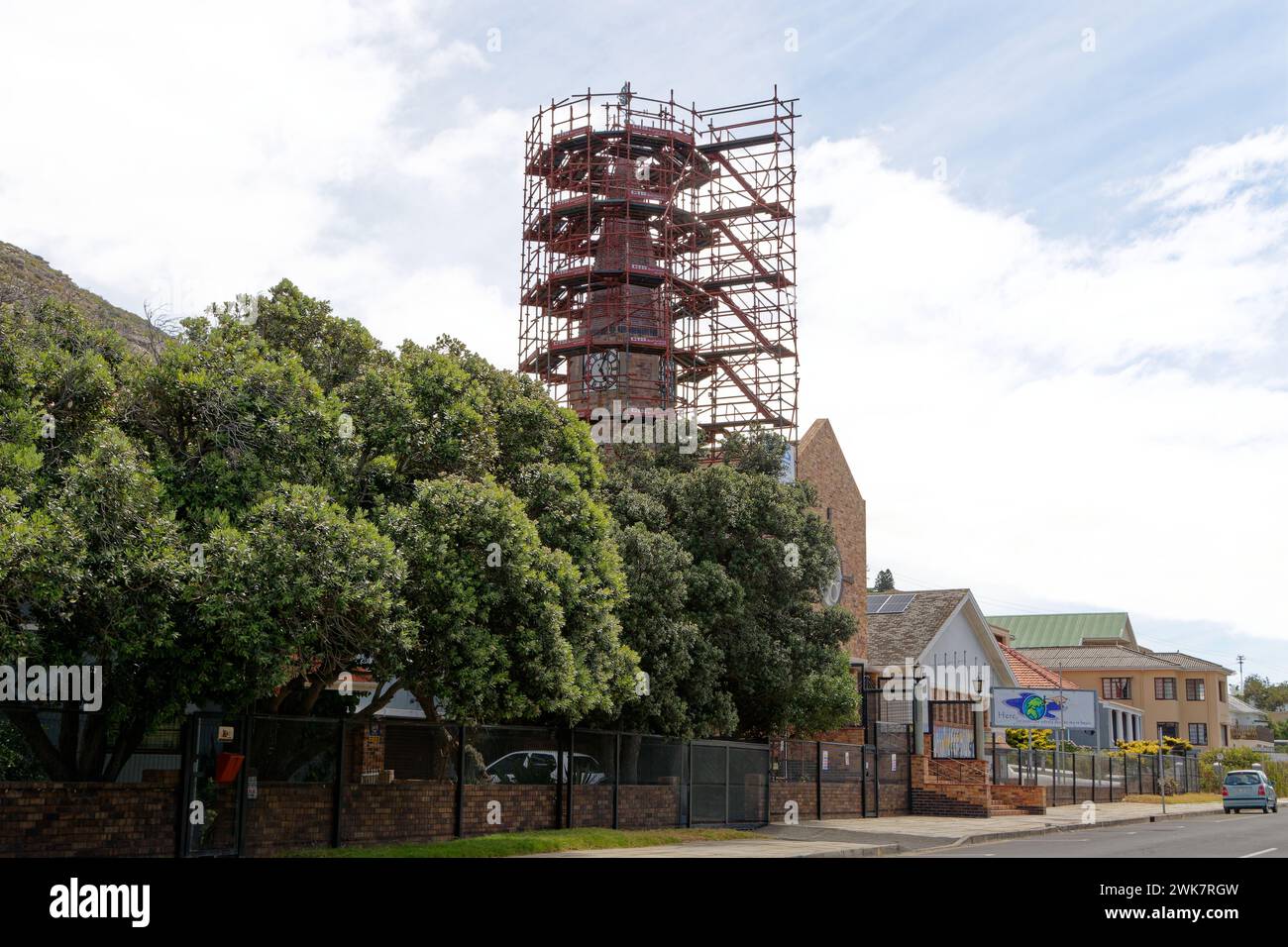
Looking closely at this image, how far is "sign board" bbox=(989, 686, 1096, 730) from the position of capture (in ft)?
155

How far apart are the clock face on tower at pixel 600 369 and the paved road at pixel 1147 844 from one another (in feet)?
73.6

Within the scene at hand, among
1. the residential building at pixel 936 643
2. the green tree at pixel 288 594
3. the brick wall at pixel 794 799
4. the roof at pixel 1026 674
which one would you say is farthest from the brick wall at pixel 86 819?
the roof at pixel 1026 674

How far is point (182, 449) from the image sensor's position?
58.7 feet

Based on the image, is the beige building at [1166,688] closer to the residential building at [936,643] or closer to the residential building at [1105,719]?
the residential building at [1105,719]

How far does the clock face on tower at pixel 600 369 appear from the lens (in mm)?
48094

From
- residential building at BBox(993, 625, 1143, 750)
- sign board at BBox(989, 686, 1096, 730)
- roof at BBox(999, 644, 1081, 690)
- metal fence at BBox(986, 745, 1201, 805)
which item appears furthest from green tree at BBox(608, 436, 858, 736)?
residential building at BBox(993, 625, 1143, 750)

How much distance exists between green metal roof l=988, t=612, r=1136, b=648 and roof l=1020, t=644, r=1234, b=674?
3210 millimetres

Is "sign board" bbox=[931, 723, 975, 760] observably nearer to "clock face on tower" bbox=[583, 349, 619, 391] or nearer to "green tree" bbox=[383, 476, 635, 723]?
"clock face on tower" bbox=[583, 349, 619, 391]

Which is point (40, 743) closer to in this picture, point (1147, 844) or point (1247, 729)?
point (1147, 844)

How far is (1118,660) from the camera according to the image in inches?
3696

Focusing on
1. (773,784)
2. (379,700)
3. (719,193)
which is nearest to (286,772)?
(379,700)

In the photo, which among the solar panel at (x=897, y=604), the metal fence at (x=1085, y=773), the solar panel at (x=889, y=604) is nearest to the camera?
the metal fence at (x=1085, y=773)

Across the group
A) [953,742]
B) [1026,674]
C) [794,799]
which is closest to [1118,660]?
[1026,674]
